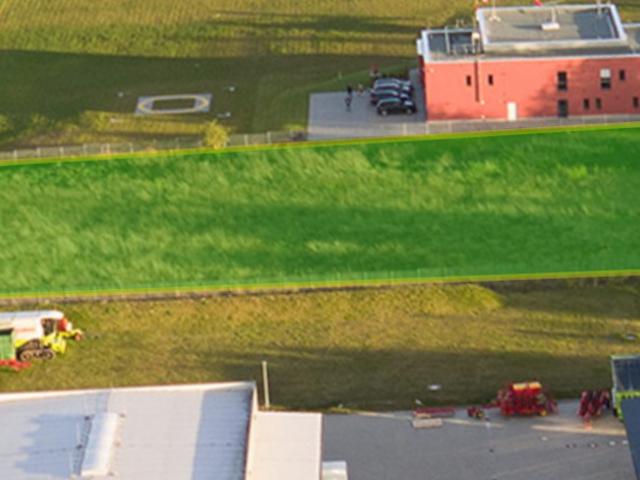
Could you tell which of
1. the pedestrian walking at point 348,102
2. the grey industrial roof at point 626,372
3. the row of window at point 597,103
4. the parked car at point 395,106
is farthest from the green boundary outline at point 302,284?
the pedestrian walking at point 348,102

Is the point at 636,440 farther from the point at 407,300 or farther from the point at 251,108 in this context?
the point at 251,108

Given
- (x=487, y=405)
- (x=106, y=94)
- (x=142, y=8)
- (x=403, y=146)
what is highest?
(x=142, y=8)

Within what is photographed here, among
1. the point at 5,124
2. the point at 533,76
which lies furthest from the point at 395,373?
the point at 5,124

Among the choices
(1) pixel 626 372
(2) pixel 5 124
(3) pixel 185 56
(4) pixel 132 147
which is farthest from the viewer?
(3) pixel 185 56

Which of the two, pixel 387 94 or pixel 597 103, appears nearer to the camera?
pixel 597 103

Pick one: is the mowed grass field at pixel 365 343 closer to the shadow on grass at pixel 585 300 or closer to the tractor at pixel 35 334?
the shadow on grass at pixel 585 300

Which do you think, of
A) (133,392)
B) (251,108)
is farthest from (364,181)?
(133,392)

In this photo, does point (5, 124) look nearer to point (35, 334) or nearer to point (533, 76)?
point (533, 76)
